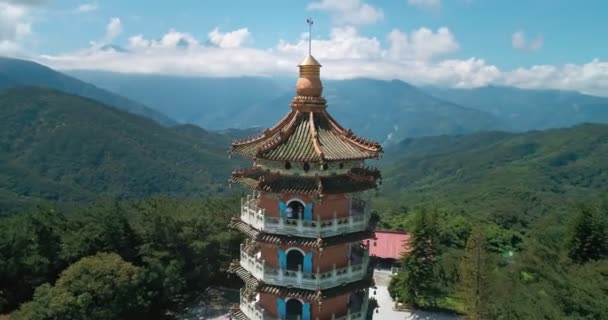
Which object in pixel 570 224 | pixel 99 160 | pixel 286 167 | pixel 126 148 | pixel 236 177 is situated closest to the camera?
pixel 286 167

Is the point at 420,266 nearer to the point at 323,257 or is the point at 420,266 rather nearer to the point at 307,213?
the point at 323,257

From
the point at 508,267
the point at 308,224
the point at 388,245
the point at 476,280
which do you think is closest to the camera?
the point at 308,224

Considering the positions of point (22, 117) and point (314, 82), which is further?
point (22, 117)

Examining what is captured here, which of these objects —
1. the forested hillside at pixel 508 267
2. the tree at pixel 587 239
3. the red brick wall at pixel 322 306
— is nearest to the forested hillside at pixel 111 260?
the forested hillside at pixel 508 267

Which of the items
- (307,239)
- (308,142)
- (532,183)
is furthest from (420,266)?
(532,183)

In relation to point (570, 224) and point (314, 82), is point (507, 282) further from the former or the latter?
point (314, 82)

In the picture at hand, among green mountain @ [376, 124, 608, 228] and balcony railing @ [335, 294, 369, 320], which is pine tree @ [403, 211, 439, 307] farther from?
green mountain @ [376, 124, 608, 228]

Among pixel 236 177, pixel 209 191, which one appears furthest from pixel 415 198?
pixel 236 177
